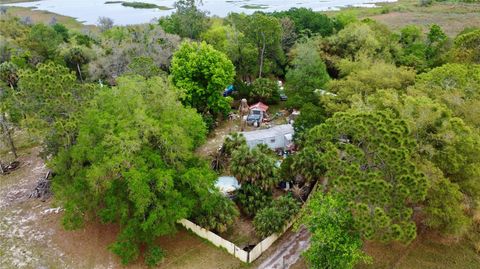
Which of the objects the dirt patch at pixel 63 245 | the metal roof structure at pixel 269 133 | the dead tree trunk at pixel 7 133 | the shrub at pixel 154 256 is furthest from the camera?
the metal roof structure at pixel 269 133

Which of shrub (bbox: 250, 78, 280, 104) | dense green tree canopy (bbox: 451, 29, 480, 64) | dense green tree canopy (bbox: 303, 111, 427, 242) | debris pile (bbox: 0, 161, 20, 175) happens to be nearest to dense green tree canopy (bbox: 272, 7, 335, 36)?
shrub (bbox: 250, 78, 280, 104)

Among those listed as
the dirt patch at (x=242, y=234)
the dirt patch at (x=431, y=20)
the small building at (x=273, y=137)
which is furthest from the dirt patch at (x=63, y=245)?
the dirt patch at (x=431, y=20)

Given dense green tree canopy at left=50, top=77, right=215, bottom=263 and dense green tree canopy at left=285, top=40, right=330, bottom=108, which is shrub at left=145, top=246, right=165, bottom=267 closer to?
dense green tree canopy at left=50, top=77, right=215, bottom=263

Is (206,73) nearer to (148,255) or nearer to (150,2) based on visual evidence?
(148,255)

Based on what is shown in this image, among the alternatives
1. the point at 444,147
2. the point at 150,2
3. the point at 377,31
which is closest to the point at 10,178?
the point at 444,147

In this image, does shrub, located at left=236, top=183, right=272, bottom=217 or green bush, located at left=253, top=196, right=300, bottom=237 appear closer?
green bush, located at left=253, top=196, right=300, bottom=237

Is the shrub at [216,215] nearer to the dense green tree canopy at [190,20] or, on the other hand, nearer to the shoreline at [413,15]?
the dense green tree canopy at [190,20]

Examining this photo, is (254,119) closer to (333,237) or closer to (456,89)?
(456,89)
